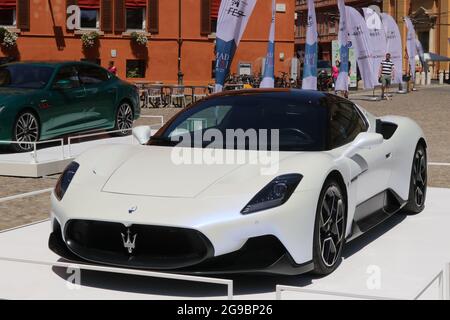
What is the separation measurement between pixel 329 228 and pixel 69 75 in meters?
7.73

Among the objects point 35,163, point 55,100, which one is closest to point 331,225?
point 35,163

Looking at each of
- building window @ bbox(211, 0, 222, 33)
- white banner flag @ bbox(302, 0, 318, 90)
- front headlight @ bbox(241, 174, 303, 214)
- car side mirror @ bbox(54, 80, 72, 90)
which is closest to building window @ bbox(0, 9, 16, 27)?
building window @ bbox(211, 0, 222, 33)

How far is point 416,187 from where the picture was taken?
7324 mm

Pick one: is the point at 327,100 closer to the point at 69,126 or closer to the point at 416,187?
the point at 416,187

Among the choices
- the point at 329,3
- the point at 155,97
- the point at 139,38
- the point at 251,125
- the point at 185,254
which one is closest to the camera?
the point at 185,254

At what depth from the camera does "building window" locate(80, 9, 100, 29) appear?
32.6 metres

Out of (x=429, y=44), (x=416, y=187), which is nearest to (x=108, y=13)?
(x=416, y=187)

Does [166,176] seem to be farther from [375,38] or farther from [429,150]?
[375,38]

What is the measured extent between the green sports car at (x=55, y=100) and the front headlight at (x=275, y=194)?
6.77 metres

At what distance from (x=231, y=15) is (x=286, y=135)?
8.87 meters

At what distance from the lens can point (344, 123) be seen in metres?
6.14

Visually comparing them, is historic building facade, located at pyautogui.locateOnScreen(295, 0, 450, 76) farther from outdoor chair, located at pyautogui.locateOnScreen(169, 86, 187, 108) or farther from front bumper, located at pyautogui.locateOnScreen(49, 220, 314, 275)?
front bumper, located at pyautogui.locateOnScreen(49, 220, 314, 275)

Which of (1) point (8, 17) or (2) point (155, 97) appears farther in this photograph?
(1) point (8, 17)

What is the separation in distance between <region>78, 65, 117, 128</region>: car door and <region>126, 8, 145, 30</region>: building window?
68.2 ft
